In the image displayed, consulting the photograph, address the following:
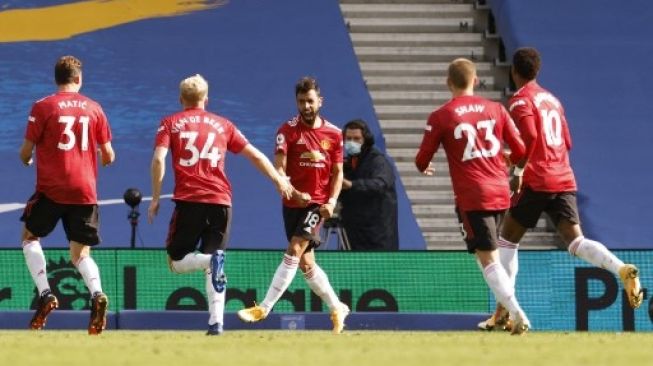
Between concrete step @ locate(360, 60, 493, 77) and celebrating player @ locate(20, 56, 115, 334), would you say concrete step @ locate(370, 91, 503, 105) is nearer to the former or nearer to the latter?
concrete step @ locate(360, 60, 493, 77)

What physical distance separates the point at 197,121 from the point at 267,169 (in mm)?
658

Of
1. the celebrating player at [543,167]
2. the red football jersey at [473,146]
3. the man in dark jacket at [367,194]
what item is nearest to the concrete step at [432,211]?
the man in dark jacket at [367,194]

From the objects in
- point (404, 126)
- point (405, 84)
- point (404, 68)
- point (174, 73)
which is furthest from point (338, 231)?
point (404, 68)

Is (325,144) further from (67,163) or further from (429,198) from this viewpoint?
(429,198)

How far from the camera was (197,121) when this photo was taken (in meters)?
14.3

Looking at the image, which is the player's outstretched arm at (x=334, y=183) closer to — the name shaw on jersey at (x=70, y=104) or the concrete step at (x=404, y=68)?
the name shaw on jersey at (x=70, y=104)

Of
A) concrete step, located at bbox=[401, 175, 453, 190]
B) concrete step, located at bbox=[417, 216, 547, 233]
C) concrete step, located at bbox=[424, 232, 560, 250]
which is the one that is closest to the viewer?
concrete step, located at bbox=[424, 232, 560, 250]

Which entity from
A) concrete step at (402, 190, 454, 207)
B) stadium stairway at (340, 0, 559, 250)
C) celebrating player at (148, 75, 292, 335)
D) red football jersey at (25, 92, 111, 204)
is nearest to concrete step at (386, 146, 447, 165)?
stadium stairway at (340, 0, 559, 250)

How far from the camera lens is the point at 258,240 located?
22828 millimetres

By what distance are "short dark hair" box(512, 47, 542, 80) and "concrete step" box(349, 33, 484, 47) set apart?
11.5 metres

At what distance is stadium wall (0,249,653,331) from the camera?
720 inches

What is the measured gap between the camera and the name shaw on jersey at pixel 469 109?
13844mm

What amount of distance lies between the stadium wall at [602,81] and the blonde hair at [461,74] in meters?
9.04

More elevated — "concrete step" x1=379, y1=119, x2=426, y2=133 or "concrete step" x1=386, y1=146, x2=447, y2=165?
"concrete step" x1=379, y1=119, x2=426, y2=133
